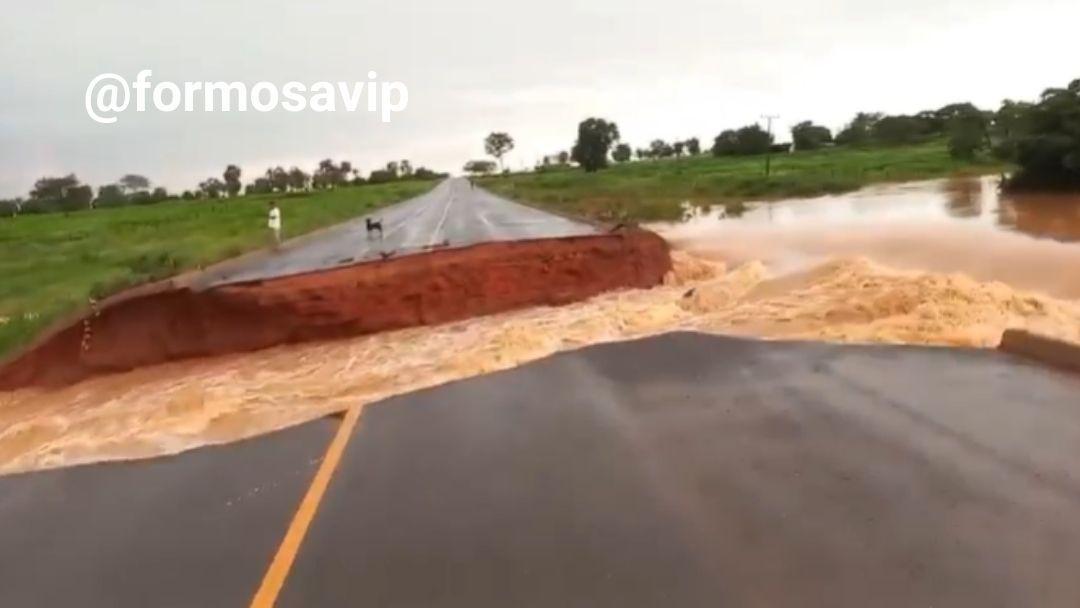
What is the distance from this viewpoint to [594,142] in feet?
466

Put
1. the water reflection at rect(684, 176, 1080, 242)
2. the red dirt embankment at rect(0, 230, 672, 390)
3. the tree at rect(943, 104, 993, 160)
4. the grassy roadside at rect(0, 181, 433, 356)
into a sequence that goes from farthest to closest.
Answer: the tree at rect(943, 104, 993, 160) → the water reflection at rect(684, 176, 1080, 242) → the grassy roadside at rect(0, 181, 433, 356) → the red dirt embankment at rect(0, 230, 672, 390)

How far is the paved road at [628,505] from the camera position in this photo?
5000mm

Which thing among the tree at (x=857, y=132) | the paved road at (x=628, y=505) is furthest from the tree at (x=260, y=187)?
the paved road at (x=628, y=505)

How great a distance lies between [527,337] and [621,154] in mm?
151482

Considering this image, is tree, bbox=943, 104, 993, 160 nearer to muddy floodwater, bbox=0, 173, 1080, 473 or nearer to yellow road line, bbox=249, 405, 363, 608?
muddy floodwater, bbox=0, 173, 1080, 473

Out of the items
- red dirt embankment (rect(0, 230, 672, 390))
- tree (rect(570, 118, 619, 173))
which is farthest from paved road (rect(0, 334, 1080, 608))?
tree (rect(570, 118, 619, 173))

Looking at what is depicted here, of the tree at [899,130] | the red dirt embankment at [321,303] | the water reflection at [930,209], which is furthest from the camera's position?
the tree at [899,130]

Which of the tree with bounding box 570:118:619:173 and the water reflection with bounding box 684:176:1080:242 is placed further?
the tree with bounding box 570:118:619:173

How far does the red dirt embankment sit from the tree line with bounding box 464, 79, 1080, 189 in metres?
32.7

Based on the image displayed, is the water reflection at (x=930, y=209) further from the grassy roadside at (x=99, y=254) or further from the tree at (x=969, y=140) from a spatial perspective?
the grassy roadside at (x=99, y=254)

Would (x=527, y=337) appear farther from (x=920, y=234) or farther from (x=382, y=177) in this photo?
(x=382, y=177)

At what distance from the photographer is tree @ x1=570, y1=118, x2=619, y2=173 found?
142m

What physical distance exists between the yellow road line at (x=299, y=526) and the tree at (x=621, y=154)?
488 feet

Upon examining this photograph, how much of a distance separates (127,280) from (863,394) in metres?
19.5
